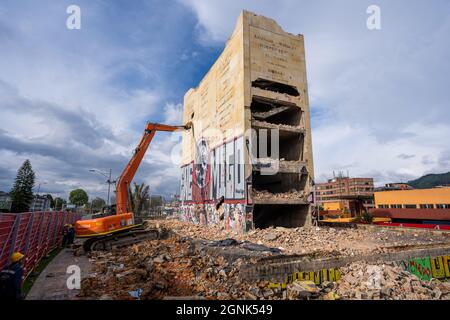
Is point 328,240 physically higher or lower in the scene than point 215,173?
lower

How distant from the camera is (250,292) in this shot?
313 inches

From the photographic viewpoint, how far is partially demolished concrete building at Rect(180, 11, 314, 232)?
19.6m

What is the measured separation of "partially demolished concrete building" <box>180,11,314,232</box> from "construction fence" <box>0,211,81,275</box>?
466 inches

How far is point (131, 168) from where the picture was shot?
56.9 feet

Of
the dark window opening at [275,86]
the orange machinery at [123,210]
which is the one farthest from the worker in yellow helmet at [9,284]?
the dark window opening at [275,86]

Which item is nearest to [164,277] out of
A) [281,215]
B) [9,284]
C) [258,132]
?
[9,284]

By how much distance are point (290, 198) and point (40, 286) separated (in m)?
16.7

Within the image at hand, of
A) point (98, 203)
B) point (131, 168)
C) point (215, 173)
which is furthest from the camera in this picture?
point (98, 203)

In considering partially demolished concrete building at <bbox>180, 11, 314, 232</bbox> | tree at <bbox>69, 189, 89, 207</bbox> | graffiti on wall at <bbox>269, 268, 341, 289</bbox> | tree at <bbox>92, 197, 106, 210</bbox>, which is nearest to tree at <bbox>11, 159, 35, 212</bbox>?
tree at <bbox>92, 197, 106, 210</bbox>

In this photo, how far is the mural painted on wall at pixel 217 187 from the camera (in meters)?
19.2

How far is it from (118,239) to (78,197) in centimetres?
10017

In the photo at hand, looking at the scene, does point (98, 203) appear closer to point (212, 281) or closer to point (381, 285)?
point (212, 281)
